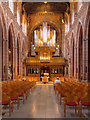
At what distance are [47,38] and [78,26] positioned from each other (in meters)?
10.5

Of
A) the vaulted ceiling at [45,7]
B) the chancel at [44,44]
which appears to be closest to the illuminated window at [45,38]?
the chancel at [44,44]

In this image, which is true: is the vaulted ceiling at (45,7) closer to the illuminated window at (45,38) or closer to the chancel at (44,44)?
the chancel at (44,44)

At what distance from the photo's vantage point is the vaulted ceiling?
34844 millimetres

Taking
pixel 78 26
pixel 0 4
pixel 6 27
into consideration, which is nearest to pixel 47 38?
pixel 78 26

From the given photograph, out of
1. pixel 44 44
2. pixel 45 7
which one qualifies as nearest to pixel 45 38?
pixel 44 44

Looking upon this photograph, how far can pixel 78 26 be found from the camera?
25156 mm

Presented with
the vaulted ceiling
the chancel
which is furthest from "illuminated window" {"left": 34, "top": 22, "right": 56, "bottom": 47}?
the vaulted ceiling

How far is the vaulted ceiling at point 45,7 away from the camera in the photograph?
34844 millimetres

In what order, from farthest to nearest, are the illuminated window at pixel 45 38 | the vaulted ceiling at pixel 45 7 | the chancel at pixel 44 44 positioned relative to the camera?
the vaulted ceiling at pixel 45 7, the illuminated window at pixel 45 38, the chancel at pixel 44 44

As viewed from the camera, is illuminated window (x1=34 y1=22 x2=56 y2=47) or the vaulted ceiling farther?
the vaulted ceiling

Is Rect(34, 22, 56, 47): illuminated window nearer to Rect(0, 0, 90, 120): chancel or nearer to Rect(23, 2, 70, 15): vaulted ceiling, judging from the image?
Rect(0, 0, 90, 120): chancel

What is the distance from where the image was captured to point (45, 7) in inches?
1459

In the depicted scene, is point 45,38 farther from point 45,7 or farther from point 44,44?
point 45,7

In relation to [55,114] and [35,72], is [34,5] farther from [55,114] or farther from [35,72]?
[55,114]
